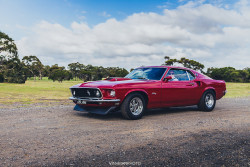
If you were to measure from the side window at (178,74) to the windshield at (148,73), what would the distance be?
0.32 meters

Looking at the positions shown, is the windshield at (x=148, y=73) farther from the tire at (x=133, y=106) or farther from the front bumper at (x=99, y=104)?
the front bumper at (x=99, y=104)

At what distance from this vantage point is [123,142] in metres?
4.19

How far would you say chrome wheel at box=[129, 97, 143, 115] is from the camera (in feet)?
20.7

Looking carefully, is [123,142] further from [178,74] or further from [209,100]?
[209,100]

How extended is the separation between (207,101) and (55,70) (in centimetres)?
8332

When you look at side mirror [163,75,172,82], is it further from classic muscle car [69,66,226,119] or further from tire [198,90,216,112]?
tire [198,90,216,112]

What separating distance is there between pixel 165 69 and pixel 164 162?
14.3 feet

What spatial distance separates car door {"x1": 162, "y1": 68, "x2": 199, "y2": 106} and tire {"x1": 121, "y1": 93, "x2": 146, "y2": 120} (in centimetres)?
87

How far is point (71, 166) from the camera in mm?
3062

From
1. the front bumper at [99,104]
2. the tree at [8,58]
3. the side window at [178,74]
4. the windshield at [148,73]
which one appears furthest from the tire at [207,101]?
the tree at [8,58]

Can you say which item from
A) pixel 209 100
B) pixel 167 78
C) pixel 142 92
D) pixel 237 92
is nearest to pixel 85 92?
pixel 142 92

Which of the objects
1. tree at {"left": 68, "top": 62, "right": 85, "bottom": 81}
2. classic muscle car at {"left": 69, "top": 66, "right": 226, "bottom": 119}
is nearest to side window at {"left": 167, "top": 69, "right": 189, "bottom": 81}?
classic muscle car at {"left": 69, "top": 66, "right": 226, "bottom": 119}

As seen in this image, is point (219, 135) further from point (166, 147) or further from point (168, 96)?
point (168, 96)

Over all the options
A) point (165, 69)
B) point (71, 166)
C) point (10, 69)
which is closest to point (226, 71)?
point (10, 69)
